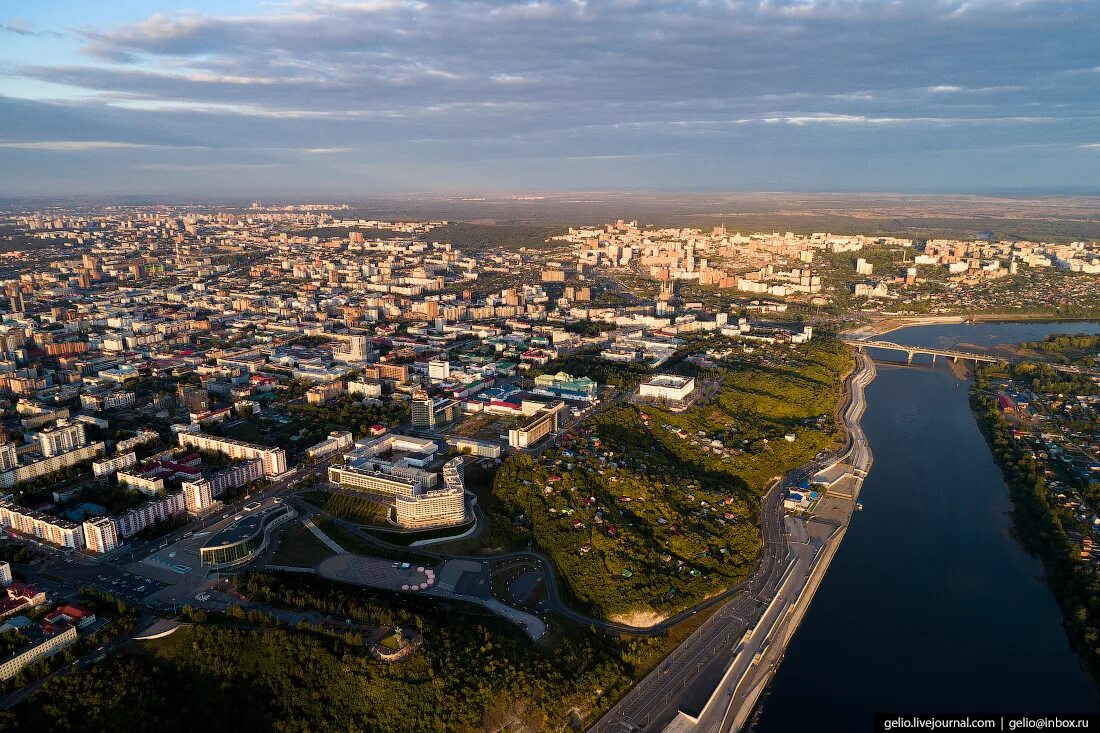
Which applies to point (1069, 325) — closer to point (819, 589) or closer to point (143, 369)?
point (819, 589)

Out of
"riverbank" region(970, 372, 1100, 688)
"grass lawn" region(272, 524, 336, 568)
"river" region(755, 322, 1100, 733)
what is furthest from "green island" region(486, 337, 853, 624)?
"riverbank" region(970, 372, 1100, 688)

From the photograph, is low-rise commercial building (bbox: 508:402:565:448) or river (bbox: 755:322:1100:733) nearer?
river (bbox: 755:322:1100:733)

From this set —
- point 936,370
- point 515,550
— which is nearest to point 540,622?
Answer: point 515,550

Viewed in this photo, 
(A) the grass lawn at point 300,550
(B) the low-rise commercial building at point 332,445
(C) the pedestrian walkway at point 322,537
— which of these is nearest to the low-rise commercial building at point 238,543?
(A) the grass lawn at point 300,550

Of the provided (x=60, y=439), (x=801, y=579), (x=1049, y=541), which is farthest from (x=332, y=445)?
(x=1049, y=541)

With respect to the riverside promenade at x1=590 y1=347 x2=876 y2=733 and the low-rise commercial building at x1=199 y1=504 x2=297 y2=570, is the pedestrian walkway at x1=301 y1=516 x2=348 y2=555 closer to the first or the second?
the low-rise commercial building at x1=199 y1=504 x2=297 y2=570

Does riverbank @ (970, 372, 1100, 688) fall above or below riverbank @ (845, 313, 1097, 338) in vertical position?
below

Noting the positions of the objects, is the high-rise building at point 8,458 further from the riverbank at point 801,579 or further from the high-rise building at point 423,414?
the riverbank at point 801,579
